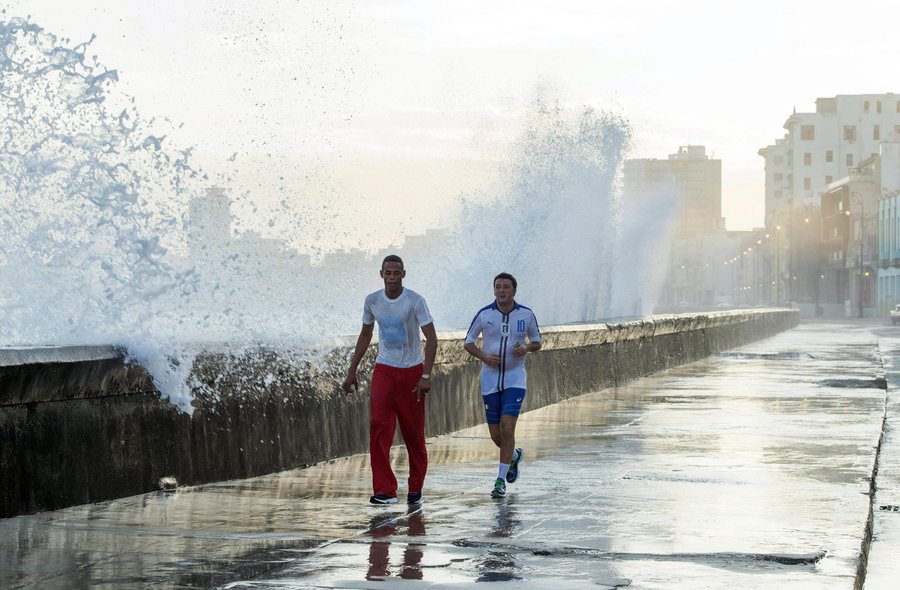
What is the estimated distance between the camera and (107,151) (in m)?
12.3

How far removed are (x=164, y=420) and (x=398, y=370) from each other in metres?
1.49

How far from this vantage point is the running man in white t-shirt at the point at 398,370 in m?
9.21

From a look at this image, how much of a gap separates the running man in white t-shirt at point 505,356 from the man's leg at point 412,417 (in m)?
0.64

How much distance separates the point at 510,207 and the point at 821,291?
232ft

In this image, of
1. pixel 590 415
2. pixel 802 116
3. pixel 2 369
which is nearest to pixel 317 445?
pixel 2 369

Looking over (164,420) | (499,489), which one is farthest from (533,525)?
(164,420)

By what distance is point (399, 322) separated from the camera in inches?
364

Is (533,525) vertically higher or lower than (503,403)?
lower

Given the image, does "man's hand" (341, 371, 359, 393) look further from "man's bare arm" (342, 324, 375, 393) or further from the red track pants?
the red track pants

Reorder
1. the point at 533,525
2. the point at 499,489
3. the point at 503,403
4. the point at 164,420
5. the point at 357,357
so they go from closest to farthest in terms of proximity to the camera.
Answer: the point at 533,525, the point at 499,489, the point at 164,420, the point at 357,357, the point at 503,403

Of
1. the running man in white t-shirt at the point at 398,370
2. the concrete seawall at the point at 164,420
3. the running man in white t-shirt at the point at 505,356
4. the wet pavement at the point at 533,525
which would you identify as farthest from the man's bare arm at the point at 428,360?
the concrete seawall at the point at 164,420

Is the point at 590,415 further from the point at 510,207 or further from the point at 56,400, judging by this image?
the point at 510,207

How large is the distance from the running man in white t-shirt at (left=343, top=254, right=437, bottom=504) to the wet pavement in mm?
370

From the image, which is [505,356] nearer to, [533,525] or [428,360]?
[428,360]
